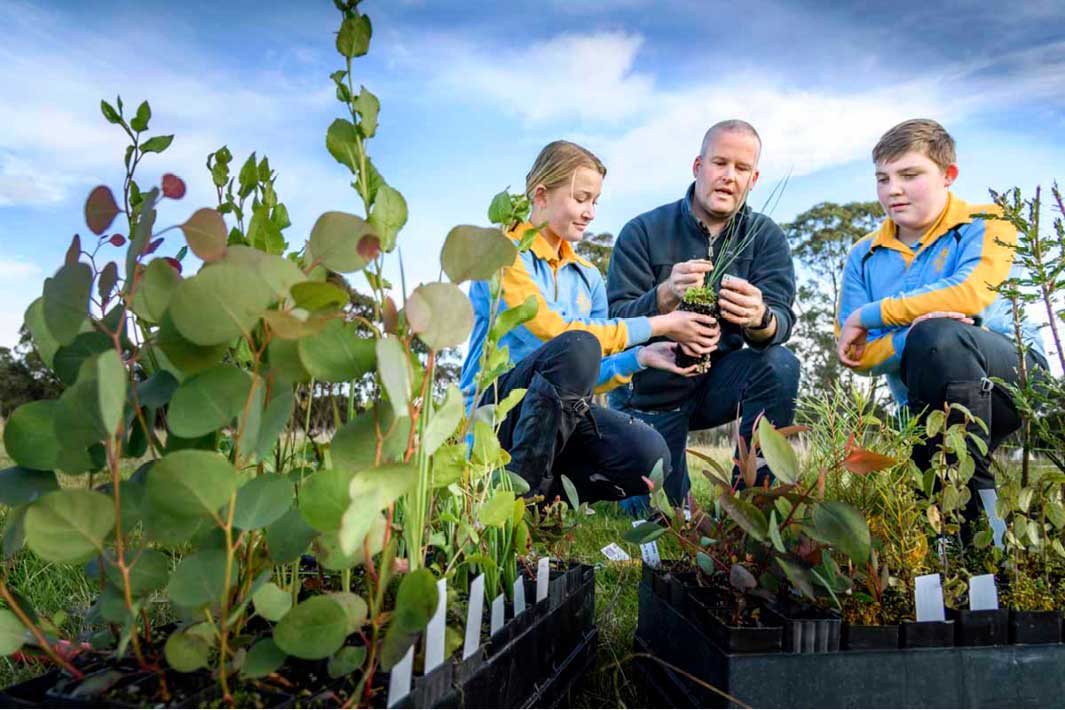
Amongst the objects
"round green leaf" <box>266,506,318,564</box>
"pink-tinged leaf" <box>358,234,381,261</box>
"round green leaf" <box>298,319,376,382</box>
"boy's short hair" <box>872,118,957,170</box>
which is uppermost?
"boy's short hair" <box>872,118,957,170</box>

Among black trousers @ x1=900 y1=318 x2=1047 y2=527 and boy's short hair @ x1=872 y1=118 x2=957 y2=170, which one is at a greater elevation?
boy's short hair @ x1=872 y1=118 x2=957 y2=170

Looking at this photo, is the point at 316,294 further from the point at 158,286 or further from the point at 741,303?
the point at 741,303

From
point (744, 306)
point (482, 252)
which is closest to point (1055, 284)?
point (482, 252)

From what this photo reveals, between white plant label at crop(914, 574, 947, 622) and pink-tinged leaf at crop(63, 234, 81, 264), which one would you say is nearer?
→ pink-tinged leaf at crop(63, 234, 81, 264)

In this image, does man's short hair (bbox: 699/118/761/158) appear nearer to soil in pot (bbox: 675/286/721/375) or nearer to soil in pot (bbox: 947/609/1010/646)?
soil in pot (bbox: 675/286/721/375)

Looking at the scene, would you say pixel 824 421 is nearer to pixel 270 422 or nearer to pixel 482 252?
pixel 482 252

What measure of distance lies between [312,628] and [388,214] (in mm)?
449

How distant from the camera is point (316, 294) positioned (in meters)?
0.68

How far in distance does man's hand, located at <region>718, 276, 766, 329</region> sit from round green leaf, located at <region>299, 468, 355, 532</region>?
2555mm

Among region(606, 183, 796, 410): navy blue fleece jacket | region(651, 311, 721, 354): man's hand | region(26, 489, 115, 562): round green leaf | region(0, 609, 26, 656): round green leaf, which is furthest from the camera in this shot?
region(606, 183, 796, 410): navy blue fleece jacket

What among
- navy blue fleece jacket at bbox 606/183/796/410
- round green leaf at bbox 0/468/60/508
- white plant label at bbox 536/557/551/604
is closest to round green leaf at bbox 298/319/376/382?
round green leaf at bbox 0/468/60/508

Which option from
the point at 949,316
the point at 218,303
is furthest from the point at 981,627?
the point at 949,316

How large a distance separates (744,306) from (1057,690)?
6.75ft

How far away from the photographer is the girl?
8.46ft
